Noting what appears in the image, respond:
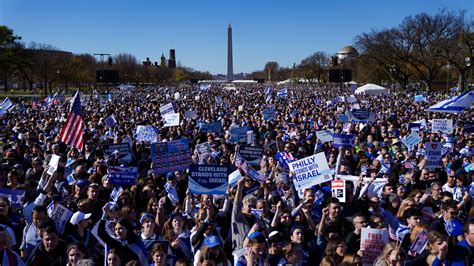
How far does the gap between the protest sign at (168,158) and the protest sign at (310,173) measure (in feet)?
9.11

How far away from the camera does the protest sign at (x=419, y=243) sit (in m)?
5.75

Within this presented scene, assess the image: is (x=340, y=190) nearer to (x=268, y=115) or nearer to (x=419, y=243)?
(x=419, y=243)

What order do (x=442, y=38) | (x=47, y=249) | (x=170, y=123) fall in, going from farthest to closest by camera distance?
1. (x=442, y=38)
2. (x=170, y=123)
3. (x=47, y=249)

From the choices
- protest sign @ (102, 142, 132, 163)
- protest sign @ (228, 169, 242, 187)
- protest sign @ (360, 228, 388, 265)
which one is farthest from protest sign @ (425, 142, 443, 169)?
protest sign @ (102, 142, 132, 163)

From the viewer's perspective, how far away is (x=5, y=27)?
6481 cm

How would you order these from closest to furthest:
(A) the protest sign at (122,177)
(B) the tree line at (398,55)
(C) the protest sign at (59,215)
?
(C) the protest sign at (59,215)
(A) the protest sign at (122,177)
(B) the tree line at (398,55)

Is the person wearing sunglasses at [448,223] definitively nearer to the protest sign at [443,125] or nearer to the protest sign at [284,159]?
the protest sign at [284,159]

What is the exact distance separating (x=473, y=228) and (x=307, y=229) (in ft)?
6.25

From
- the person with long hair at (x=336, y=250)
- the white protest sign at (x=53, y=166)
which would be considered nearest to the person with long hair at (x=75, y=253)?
the person with long hair at (x=336, y=250)

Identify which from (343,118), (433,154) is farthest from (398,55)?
(433,154)

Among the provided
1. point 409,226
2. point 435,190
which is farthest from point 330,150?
point 409,226

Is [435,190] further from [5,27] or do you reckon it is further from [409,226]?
[5,27]

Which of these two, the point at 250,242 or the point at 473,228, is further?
the point at 473,228

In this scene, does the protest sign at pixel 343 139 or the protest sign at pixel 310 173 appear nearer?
the protest sign at pixel 310 173
